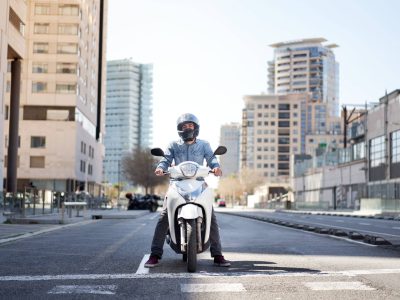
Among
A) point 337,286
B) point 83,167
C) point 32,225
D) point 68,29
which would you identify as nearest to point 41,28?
point 68,29

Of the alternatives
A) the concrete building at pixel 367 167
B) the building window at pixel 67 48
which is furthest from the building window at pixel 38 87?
the concrete building at pixel 367 167

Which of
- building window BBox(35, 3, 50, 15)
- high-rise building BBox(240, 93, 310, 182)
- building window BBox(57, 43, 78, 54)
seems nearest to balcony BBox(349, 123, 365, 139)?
building window BBox(57, 43, 78, 54)

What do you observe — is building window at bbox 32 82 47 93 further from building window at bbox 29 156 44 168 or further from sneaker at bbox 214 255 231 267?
sneaker at bbox 214 255 231 267

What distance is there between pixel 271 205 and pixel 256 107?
285ft

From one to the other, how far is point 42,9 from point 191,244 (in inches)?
2761

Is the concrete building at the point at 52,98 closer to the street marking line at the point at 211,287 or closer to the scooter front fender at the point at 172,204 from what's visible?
the scooter front fender at the point at 172,204

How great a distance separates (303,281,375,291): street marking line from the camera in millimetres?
5855

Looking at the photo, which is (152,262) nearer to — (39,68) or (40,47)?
(39,68)

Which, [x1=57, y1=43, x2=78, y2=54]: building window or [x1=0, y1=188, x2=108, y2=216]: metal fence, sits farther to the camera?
[x1=57, y1=43, x2=78, y2=54]: building window

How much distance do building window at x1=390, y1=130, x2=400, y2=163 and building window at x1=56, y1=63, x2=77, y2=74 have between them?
35865mm

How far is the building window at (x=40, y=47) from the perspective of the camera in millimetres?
72688

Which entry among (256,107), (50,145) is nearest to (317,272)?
(50,145)

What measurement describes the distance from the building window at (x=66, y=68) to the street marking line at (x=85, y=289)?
6910 cm

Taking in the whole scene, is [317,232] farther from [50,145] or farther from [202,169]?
[50,145]
